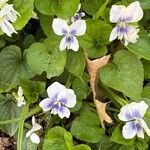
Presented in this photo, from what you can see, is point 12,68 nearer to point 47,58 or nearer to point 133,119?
point 47,58

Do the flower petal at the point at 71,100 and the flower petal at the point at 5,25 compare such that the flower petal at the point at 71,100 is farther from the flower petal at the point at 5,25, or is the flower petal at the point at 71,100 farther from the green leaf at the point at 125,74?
the flower petal at the point at 5,25

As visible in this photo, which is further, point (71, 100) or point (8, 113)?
point (8, 113)

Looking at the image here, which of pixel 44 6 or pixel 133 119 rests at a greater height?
pixel 44 6

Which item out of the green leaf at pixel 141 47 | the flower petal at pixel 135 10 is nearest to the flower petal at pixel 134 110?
the green leaf at pixel 141 47

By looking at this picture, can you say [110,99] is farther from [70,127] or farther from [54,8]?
[54,8]

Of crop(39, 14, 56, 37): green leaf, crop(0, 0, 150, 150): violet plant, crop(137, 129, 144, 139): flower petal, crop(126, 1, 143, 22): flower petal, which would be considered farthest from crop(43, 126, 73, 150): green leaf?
crop(126, 1, 143, 22): flower petal

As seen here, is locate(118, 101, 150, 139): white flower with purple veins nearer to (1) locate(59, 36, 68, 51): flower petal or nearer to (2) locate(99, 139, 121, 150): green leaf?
(2) locate(99, 139, 121, 150): green leaf

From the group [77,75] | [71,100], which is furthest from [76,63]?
[71,100]
